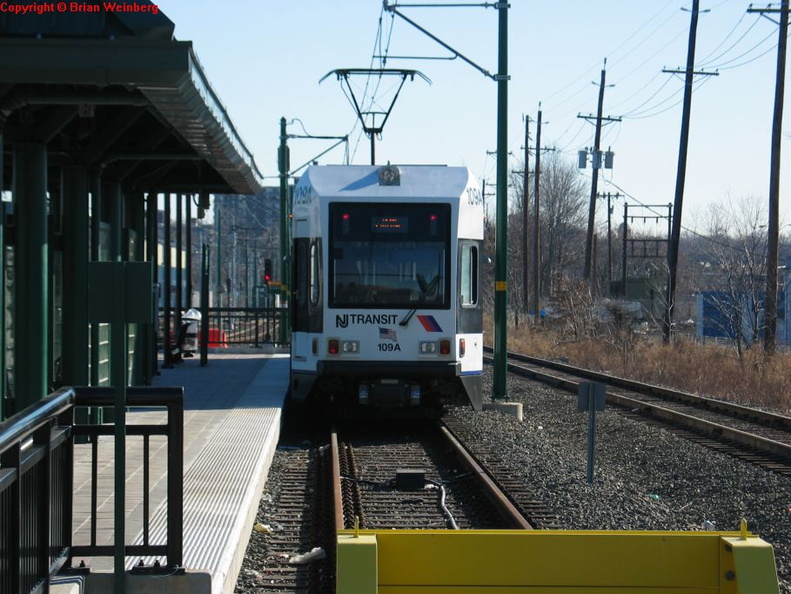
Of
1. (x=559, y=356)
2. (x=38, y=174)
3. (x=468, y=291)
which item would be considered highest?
(x=38, y=174)

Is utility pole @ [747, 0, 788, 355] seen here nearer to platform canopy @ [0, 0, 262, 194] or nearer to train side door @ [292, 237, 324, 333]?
train side door @ [292, 237, 324, 333]

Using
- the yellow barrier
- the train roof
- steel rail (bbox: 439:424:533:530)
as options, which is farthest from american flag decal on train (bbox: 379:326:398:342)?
the yellow barrier

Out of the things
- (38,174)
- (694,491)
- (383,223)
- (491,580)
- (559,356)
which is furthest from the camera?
(559,356)

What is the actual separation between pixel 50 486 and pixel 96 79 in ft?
11.0

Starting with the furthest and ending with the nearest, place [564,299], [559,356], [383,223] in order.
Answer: [564,299], [559,356], [383,223]

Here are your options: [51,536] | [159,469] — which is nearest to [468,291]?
[159,469]

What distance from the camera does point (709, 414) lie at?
17625mm

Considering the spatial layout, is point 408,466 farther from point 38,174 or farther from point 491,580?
point 491,580

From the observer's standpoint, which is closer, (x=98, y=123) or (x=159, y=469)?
(x=159, y=469)

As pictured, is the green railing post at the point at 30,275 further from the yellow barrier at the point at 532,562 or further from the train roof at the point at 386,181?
the yellow barrier at the point at 532,562

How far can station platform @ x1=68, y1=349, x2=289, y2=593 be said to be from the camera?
618 centimetres

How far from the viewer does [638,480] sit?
38.1ft

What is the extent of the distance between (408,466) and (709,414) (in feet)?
24.5

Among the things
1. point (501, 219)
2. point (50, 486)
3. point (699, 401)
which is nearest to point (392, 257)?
point (501, 219)
